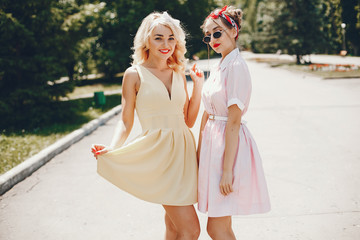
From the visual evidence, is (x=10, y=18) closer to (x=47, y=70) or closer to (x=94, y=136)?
(x=47, y=70)

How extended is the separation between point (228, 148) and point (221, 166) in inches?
6.7

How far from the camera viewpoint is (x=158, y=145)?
2.43m

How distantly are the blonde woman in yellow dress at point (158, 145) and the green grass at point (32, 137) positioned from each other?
11.8ft

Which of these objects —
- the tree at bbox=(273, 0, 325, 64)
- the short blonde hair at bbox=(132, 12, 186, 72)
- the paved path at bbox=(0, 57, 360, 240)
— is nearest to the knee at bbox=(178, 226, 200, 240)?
the paved path at bbox=(0, 57, 360, 240)

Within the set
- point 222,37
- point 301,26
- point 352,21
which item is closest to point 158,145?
point 222,37

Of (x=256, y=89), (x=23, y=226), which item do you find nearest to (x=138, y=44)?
(x=23, y=226)

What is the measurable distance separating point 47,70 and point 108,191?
6036 millimetres

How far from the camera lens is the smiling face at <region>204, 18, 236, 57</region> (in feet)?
7.70

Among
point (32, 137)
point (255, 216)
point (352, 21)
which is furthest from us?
point (352, 21)

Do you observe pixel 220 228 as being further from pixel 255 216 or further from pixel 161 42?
pixel 255 216

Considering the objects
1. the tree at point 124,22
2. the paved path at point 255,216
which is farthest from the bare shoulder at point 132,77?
the tree at point 124,22

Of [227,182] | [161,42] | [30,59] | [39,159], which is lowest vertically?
[39,159]

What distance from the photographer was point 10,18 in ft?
28.1

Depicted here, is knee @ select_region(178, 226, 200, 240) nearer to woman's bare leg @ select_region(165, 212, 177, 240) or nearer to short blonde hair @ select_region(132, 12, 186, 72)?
woman's bare leg @ select_region(165, 212, 177, 240)
